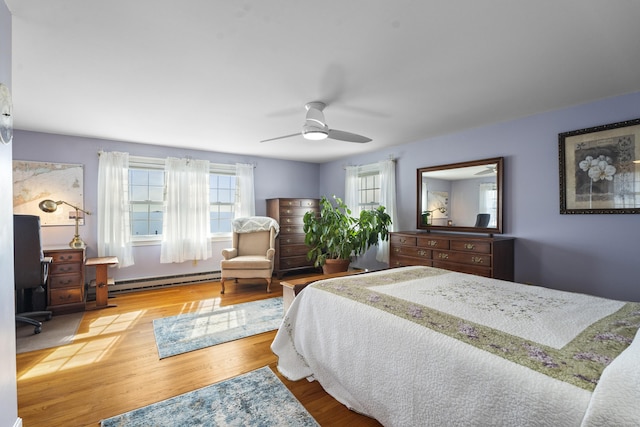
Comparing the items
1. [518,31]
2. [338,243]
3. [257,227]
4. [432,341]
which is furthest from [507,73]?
[257,227]

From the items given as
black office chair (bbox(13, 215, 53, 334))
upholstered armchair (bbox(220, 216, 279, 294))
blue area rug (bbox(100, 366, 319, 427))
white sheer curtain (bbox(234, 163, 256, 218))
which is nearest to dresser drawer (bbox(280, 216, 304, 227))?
upholstered armchair (bbox(220, 216, 279, 294))

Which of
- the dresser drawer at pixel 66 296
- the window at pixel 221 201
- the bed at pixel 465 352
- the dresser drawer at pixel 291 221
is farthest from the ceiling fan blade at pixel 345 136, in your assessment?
the dresser drawer at pixel 66 296

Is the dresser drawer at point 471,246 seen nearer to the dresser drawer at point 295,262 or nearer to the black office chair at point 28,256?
the dresser drawer at point 295,262

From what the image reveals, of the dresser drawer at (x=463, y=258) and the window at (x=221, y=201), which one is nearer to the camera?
the dresser drawer at (x=463, y=258)

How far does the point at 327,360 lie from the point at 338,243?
317 cm

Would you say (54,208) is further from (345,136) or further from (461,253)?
(461,253)

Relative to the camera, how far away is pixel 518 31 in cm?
179

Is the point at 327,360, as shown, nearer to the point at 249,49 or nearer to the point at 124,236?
the point at 249,49

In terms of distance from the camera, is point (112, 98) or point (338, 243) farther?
point (338, 243)

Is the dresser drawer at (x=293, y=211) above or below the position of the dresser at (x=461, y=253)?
above

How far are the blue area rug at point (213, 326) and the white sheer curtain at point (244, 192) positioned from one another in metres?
2.15

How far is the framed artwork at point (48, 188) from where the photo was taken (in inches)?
152

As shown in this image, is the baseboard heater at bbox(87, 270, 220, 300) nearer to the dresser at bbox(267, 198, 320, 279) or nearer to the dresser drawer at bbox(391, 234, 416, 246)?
the dresser at bbox(267, 198, 320, 279)

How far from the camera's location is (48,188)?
403 centimetres
